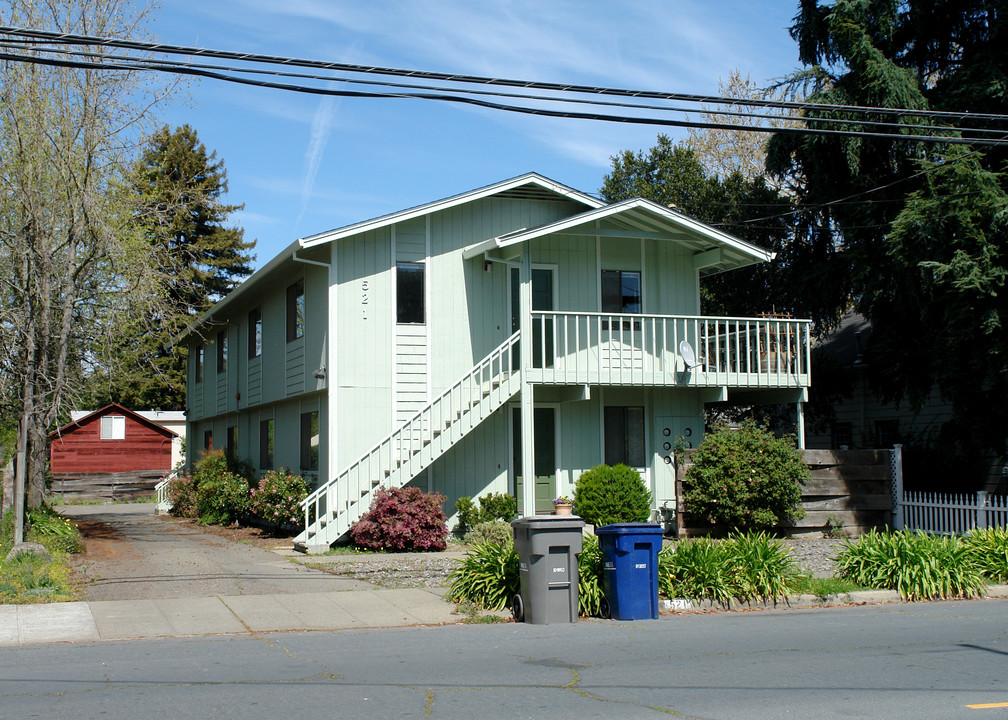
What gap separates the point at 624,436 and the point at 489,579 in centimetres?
932

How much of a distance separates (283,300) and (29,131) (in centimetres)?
743

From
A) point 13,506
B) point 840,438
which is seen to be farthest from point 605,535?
point 840,438

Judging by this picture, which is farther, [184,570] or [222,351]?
[222,351]

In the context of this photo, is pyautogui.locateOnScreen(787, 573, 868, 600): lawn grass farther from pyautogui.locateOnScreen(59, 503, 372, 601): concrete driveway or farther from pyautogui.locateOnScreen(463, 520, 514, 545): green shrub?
pyautogui.locateOnScreen(463, 520, 514, 545): green shrub

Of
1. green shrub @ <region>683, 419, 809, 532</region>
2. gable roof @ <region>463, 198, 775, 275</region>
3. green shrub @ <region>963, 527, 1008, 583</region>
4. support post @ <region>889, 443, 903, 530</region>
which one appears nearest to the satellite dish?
green shrub @ <region>683, 419, 809, 532</region>

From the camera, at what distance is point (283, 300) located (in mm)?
A: 22312

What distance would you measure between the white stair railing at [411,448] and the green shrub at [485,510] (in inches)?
45.0

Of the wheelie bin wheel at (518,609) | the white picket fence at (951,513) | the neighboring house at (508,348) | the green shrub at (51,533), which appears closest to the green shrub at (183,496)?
the neighboring house at (508,348)

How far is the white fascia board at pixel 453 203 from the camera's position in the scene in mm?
18156

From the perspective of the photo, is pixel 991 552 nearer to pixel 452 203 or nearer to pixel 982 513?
pixel 982 513

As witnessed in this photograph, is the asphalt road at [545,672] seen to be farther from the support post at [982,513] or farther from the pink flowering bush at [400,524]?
the support post at [982,513]

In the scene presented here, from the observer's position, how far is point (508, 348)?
1873 cm

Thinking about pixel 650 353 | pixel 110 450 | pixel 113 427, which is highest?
pixel 650 353

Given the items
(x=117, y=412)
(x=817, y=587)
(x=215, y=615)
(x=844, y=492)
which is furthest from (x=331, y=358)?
(x=117, y=412)
